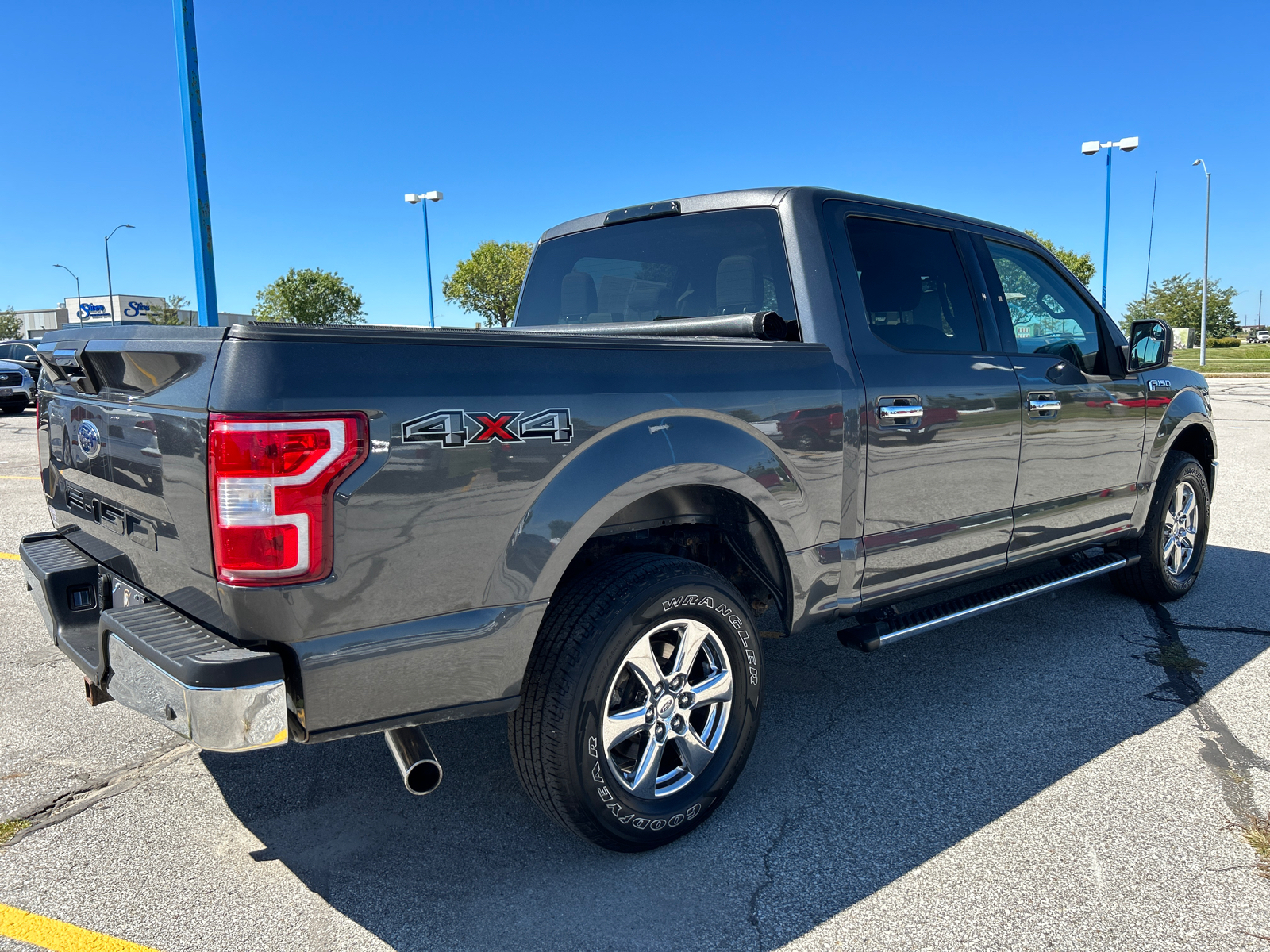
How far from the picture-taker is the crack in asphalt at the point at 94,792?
2.85 m

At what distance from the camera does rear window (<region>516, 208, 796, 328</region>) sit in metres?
3.43

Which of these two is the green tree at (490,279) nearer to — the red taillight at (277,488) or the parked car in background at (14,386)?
the parked car in background at (14,386)

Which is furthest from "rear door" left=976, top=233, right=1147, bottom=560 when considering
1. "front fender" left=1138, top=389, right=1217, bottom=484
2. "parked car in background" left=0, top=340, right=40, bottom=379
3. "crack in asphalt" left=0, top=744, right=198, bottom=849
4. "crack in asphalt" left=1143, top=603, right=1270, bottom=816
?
"parked car in background" left=0, top=340, right=40, bottom=379

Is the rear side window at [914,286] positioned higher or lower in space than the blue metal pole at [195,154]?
lower

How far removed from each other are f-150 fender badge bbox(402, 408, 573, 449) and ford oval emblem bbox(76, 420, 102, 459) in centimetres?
111

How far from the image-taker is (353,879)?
8.39 feet

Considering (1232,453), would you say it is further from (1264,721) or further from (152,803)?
(152,803)

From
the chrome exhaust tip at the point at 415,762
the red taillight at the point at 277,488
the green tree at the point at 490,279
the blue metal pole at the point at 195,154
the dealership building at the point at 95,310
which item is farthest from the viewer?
the dealership building at the point at 95,310

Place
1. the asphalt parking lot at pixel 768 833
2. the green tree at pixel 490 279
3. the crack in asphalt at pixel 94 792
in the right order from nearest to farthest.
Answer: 1. the asphalt parking lot at pixel 768 833
2. the crack in asphalt at pixel 94 792
3. the green tree at pixel 490 279

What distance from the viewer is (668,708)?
2.72 meters

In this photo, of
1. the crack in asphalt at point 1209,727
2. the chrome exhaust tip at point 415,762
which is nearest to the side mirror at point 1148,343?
the crack in asphalt at point 1209,727

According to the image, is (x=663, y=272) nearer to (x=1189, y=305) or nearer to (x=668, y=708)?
(x=668, y=708)

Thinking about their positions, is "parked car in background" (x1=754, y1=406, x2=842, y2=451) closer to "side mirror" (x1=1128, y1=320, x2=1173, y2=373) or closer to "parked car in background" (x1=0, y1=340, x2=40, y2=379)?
"side mirror" (x1=1128, y1=320, x2=1173, y2=373)

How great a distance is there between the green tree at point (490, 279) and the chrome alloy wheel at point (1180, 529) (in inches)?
2089
